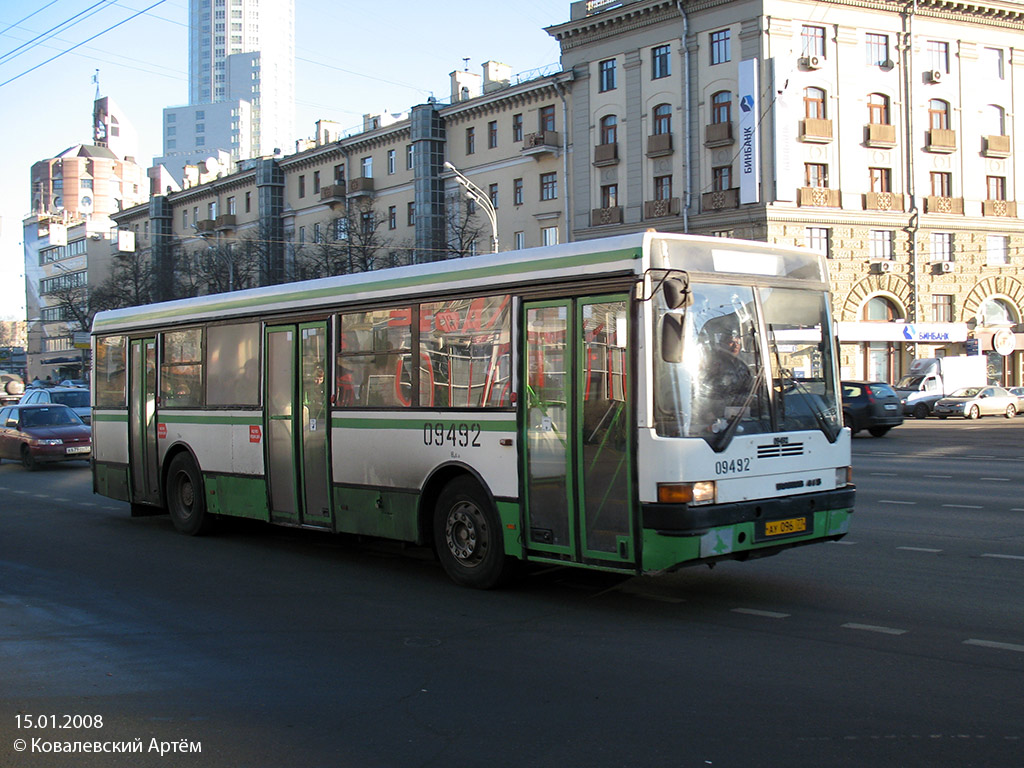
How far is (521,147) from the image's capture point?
54.8m

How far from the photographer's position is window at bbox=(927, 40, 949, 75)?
47.8 m

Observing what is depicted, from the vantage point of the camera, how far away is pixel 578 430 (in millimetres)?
7637

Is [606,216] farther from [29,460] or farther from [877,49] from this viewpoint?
[29,460]

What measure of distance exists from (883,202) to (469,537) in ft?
141

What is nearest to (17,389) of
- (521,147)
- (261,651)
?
(521,147)

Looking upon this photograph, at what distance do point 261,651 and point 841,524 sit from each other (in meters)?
4.54

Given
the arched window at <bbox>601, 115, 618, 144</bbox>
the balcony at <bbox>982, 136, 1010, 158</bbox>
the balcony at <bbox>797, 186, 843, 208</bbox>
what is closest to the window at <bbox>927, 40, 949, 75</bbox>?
the balcony at <bbox>982, 136, 1010, 158</bbox>

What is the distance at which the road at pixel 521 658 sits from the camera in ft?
16.2

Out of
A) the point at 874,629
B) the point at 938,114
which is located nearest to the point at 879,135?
the point at 938,114

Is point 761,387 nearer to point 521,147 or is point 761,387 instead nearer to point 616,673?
point 616,673

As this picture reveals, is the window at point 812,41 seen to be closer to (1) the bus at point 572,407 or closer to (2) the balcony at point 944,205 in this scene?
(2) the balcony at point 944,205

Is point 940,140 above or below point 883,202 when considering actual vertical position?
above

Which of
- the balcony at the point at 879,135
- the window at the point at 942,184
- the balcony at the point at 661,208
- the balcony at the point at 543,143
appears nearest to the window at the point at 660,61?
the balcony at the point at 661,208

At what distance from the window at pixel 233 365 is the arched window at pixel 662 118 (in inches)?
1518
